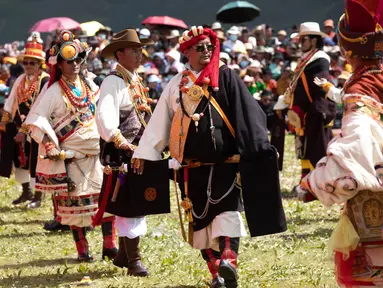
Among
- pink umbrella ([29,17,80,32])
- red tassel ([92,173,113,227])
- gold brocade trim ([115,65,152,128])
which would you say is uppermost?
pink umbrella ([29,17,80,32])

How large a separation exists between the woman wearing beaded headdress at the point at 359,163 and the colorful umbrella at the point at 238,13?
2122cm

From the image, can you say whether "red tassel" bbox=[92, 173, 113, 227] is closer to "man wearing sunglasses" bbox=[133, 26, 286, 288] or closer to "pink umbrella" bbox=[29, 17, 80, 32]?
"man wearing sunglasses" bbox=[133, 26, 286, 288]

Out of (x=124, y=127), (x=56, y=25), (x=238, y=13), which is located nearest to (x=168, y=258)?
(x=124, y=127)

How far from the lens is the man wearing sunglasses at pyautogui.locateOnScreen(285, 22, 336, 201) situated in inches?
454

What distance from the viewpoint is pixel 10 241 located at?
10.0m

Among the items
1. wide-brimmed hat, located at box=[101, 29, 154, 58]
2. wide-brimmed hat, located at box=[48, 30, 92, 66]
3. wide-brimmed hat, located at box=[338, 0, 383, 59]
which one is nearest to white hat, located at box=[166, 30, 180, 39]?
wide-brimmed hat, located at box=[48, 30, 92, 66]

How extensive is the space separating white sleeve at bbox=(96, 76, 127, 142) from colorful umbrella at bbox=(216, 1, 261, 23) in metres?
18.6

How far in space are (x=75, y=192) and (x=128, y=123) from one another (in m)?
1.18

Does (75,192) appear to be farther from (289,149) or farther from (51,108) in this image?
(289,149)

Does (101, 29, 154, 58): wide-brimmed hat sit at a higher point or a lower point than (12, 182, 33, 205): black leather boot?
higher

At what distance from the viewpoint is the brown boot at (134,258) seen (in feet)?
25.3

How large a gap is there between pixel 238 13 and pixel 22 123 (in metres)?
15.9

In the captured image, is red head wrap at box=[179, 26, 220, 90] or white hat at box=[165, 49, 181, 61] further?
white hat at box=[165, 49, 181, 61]

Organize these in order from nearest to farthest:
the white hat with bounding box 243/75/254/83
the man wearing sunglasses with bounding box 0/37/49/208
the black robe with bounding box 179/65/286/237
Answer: the black robe with bounding box 179/65/286/237 → the man wearing sunglasses with bounding box 0/37/49/208 → the white hat with bounding box 243/75/254/83
